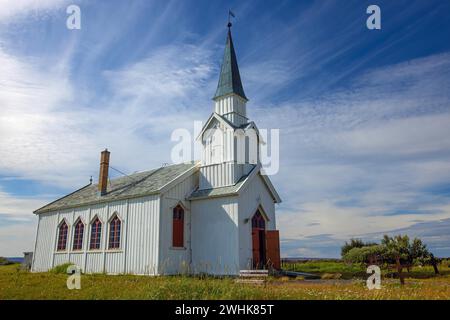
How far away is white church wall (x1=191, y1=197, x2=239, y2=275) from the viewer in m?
19.1

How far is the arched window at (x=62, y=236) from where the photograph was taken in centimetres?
2528

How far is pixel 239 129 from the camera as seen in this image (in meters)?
21.6

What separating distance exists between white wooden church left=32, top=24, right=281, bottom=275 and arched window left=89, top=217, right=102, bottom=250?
0.21 ft

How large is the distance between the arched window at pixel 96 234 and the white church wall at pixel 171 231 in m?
5.61

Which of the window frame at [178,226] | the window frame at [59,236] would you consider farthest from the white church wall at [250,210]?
the window frame at [59,236]

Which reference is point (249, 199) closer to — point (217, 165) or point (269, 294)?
point (217, 165)

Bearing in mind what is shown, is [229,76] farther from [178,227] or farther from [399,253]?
[399,253]

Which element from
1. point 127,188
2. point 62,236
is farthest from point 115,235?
point 62,236

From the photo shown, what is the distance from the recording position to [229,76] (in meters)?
23.5

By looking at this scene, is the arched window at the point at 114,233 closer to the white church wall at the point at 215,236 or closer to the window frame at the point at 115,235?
the window frame at the point at 115,235

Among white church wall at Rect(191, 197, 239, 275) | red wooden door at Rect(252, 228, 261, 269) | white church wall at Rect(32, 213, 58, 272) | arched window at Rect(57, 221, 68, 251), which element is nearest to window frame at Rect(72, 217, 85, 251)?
arched window at Rect(57, 221, 68, 251)
